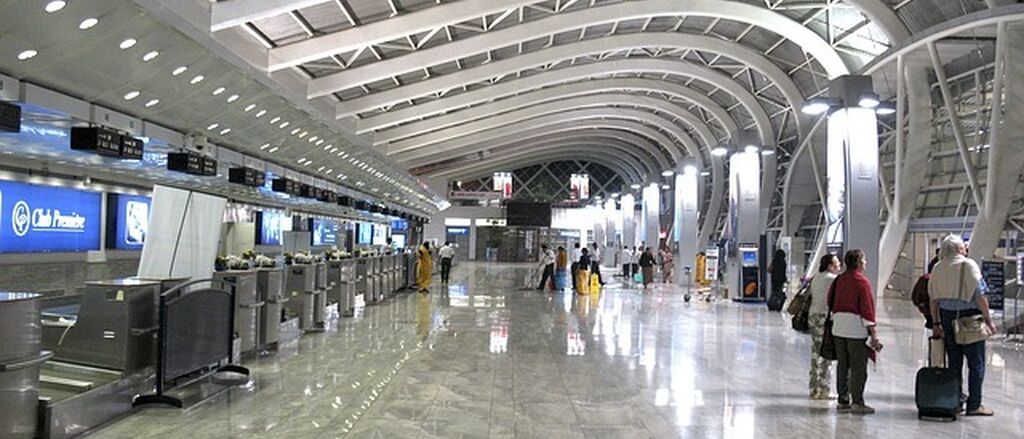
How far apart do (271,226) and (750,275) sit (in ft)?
56.0

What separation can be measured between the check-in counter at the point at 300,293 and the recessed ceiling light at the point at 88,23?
200 inches

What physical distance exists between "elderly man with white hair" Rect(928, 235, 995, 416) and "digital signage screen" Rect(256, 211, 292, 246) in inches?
917

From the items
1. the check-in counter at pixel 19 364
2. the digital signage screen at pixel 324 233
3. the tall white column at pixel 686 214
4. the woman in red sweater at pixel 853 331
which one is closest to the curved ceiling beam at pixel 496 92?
the tall white column at pixel 686 214

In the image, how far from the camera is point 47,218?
15.6 m

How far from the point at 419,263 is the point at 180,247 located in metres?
15.8

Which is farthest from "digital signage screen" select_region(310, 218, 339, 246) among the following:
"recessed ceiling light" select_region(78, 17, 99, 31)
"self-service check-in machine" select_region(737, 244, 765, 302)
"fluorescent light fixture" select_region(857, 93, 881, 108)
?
"recessed ceiling light" select_region(78, 17, 99, 31)

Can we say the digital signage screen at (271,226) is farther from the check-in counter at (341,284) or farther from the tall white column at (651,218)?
the tall white column at (651,218)

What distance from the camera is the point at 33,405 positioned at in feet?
17.6

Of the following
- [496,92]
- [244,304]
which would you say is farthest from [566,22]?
[244,304]

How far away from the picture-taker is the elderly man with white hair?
705cm

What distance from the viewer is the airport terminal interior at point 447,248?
6.81 metres

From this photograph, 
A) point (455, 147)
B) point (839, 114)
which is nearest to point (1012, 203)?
point (839, 114)

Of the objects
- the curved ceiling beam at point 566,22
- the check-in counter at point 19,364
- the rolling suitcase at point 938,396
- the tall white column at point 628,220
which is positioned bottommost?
the rolling suitcase at point 938,396

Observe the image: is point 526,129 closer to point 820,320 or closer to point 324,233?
point 324,233
